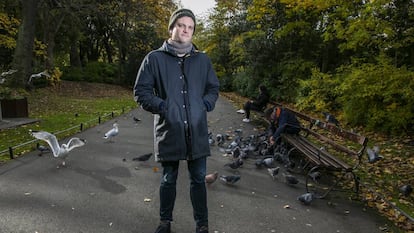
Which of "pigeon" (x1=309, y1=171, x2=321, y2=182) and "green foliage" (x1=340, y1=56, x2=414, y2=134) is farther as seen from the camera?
"green foliage" (x1=340, y1=56, x2=414, y2=134)

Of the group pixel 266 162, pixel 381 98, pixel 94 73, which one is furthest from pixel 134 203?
pixel 94 73

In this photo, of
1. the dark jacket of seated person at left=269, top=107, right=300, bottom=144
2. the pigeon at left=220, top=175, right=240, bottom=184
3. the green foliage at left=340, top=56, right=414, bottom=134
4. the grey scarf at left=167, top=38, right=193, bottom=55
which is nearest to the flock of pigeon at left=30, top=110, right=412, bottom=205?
the pigeon at left=220, top=175, right=240, bottom=184

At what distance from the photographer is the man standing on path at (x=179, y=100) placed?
3109 millimetres

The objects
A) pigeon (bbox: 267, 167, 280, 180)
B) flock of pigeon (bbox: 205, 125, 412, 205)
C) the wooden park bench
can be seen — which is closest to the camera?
the wooden park bench

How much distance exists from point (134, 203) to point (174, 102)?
1880mm

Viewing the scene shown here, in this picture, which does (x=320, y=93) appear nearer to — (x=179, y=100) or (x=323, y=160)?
(x=323, y=160)

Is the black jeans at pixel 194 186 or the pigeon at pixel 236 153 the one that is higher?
the black jeans at pixel 194 186

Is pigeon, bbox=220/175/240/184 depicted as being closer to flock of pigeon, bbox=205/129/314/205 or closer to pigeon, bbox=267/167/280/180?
flock of pigeon, bbox=205/129/314/205

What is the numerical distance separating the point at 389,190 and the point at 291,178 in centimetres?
145

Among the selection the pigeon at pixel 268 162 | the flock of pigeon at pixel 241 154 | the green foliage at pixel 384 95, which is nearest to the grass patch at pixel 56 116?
the flock of pigeon at pixel 241 154

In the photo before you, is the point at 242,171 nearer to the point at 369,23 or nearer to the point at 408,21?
the point at 369,23

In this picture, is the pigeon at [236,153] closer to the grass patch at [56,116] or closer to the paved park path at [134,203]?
the paved park path at [134,203]

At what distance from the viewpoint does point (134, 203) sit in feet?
14.4

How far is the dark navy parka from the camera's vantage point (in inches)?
122
